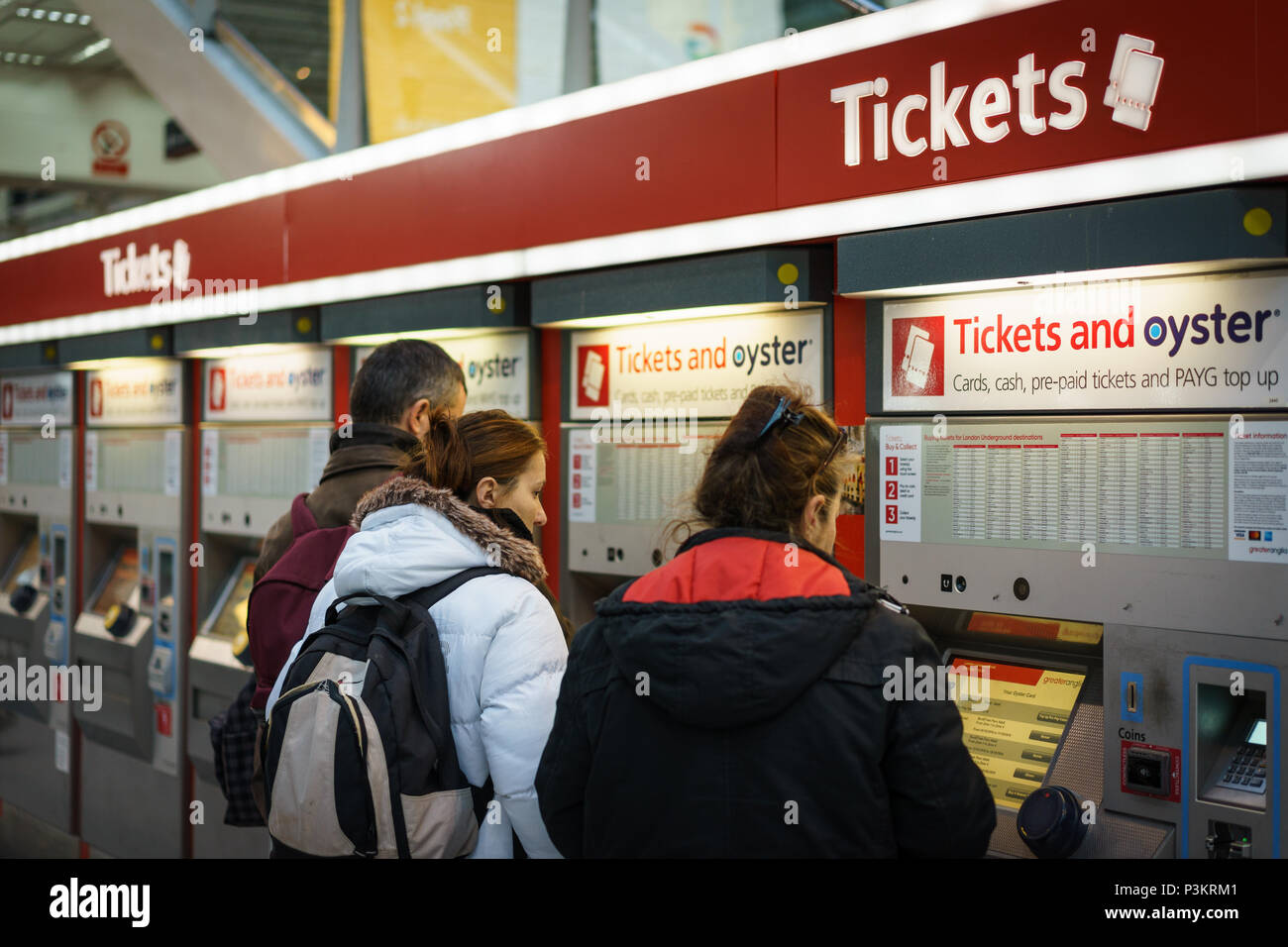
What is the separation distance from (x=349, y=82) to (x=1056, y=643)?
2.89 m

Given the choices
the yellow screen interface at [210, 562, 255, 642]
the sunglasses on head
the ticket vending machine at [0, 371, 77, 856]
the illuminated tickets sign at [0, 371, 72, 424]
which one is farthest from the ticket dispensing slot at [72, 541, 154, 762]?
the sunglasses on head

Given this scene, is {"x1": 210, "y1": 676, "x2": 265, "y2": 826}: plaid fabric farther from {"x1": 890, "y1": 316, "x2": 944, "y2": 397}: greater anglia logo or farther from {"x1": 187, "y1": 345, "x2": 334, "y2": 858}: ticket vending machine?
{"x1": 890, "y1": 316, "x2": 944, "y2": 397}: greater anglia logo

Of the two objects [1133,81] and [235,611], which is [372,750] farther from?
[235,611]

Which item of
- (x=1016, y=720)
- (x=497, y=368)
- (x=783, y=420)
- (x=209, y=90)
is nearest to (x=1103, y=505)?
(x=1016, y=720)

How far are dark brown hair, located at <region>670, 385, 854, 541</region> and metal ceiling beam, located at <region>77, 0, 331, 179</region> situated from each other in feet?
10.3

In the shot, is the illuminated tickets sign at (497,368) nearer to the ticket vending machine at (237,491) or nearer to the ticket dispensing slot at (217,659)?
the ticket vending machine at (237,491)

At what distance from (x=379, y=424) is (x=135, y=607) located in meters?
2.99

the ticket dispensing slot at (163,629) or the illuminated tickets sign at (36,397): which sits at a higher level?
the illuminated tickets sign at (36,397)

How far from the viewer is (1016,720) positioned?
2.39 meters

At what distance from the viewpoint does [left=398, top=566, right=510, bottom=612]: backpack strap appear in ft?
6.23

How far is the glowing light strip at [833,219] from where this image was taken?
6.38 ft

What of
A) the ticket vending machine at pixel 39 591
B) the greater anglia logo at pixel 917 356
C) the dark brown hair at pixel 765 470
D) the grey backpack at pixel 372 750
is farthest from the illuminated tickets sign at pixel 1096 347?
the ticket vending machine at pixel 39 591

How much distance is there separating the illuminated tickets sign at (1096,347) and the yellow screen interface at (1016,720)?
1.79 ft

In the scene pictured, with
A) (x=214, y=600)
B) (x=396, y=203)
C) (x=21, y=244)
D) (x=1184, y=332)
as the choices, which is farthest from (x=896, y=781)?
(x=21, y=244)
